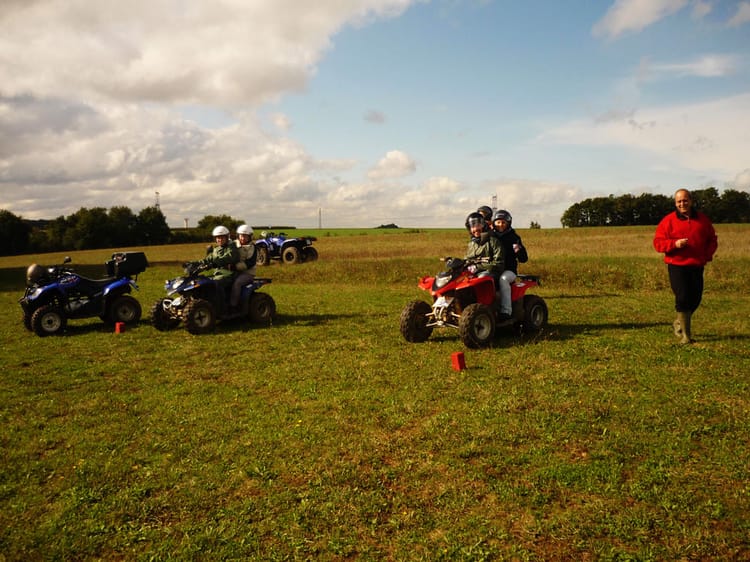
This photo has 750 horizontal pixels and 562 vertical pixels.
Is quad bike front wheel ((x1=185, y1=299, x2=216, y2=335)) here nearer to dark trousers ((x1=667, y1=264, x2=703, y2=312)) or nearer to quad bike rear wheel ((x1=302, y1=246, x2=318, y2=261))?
dark trousers ((x1=667, y1=264, x2=703, y2=312))

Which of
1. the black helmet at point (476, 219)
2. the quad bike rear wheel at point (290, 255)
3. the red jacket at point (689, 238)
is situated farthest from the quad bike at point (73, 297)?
the quad bike rear wheel at point (290, 255)

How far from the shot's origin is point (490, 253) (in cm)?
980

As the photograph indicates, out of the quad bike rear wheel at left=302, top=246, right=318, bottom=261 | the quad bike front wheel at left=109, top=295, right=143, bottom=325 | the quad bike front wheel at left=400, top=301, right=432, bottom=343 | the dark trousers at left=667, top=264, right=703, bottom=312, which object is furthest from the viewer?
the quad bike rear wheel at left=302, top=246, right=318, bottom=261

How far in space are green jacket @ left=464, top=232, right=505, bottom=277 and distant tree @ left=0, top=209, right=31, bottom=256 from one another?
77013mm

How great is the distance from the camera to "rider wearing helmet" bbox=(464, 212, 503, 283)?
31.6 ft

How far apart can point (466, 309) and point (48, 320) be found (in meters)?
9.35

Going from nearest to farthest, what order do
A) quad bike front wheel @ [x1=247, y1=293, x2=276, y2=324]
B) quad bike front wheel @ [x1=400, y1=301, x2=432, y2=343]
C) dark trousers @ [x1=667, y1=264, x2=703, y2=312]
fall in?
dark trousers @ [x1=667, y1=264, x2=703, y2=312] < quad bike front wheel @ [x1=400, y1=301, x2=432, y2=343] < quad bike front wheel @ [x1=247, y1=293, x2=276, y2=324]

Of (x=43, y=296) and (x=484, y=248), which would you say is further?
(x=43, y=296)

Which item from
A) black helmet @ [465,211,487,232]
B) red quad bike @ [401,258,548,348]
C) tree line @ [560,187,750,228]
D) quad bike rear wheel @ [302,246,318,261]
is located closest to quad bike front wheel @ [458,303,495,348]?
red quad bike @ [401,258,548,348]

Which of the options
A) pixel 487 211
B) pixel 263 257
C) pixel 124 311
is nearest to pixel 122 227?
pixel 263 257

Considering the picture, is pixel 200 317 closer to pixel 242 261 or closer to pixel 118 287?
pixel 242 261

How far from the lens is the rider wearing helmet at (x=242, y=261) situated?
1209 centimetres

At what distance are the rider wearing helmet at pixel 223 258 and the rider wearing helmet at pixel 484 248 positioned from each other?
5.28 metres

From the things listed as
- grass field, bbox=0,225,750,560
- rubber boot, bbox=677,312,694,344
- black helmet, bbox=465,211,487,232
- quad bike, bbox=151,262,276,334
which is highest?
black helmet, bbox=465,211,487,232
